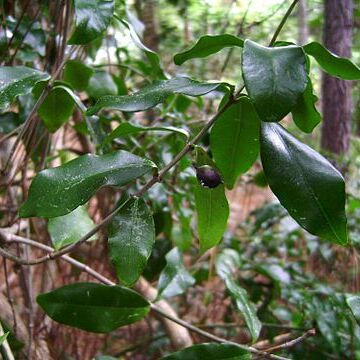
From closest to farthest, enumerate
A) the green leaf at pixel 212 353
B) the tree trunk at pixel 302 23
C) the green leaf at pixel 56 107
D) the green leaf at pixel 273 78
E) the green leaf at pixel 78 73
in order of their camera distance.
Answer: the green leaf at pixel 273 78 → the green leaf at pixel 212 353 → the green leaf at pixel 56 107 → the green leaf at pixel 78 73 → the tree trunk at pixel 302 23

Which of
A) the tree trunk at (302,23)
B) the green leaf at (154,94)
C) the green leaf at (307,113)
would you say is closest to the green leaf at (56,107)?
the green leaf at (154,94)

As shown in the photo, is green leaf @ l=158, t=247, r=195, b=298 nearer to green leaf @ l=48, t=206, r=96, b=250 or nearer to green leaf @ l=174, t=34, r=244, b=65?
green leaf @ l=48, t=206, r=96, b=250

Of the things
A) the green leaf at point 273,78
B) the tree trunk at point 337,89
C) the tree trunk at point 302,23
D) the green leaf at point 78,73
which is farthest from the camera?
the tree trunk at point 302,23

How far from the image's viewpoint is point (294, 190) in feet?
1.49

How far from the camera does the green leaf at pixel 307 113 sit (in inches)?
20.6

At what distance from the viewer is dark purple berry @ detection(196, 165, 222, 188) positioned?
516mm

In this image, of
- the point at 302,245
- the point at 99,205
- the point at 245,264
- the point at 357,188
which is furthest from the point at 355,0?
the point at 99,205

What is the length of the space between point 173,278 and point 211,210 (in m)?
0.33

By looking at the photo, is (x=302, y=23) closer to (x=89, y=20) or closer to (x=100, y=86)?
(x=100, y=86)

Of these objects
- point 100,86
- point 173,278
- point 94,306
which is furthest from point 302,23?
point 94,306

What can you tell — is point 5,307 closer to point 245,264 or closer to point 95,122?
point 95,122

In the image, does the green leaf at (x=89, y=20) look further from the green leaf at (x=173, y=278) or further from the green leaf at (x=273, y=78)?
the green leaf at (x=173, y=278)

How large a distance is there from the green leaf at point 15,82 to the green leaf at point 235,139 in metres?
0.22

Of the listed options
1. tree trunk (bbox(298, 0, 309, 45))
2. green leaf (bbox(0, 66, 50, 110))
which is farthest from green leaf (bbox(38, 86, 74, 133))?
→ tree trunk (bbox(298, 0, 309, 45))
